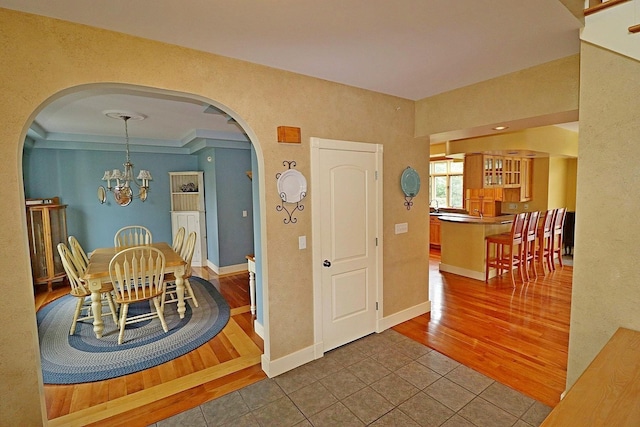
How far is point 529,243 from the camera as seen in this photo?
5254 mm

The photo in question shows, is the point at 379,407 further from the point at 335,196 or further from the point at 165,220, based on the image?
the point at 165,220

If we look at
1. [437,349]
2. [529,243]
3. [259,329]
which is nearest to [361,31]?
[437,349]

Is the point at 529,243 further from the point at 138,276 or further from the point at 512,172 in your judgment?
the point at 138,276

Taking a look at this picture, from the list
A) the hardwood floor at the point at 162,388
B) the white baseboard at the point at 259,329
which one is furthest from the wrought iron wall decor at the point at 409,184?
the hardwood floor at the point at 162,388

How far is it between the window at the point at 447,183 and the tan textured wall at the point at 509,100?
5.41 meters

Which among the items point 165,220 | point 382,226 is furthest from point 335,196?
point 165,220

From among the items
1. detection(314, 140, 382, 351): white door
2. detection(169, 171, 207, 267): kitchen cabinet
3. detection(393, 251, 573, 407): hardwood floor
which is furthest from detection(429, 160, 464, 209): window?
detection(169, 171, 207, 267): kitchen cabinet

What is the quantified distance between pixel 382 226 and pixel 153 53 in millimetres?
2607

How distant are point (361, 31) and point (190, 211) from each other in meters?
5.83

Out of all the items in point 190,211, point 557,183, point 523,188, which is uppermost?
point 557,183

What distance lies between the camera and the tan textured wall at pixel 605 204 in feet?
5.96

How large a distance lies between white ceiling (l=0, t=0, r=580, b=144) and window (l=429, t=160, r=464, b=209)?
594cm

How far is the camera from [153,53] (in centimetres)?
209

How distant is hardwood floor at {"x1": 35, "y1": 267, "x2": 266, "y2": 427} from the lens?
2.26 meters
